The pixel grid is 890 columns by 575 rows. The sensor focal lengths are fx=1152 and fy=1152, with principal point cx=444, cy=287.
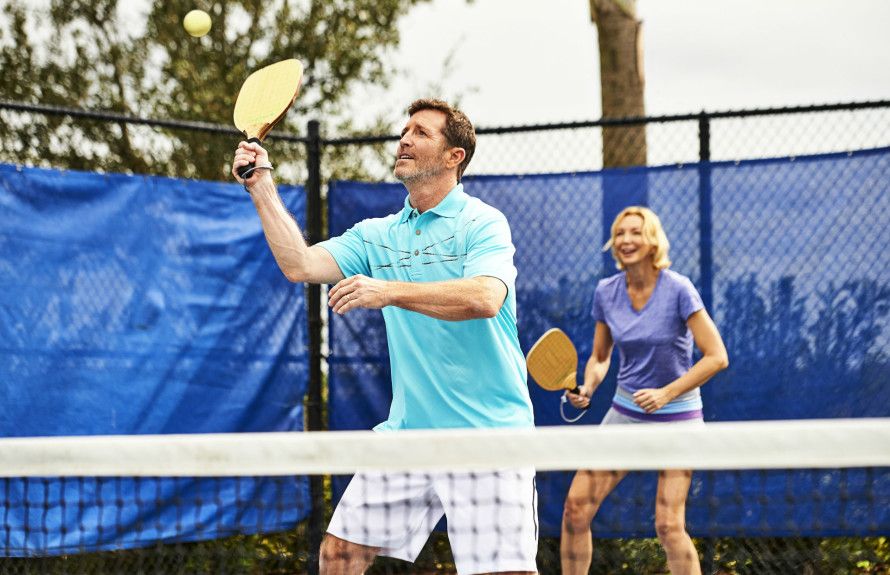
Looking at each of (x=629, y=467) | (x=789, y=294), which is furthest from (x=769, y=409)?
(x=629, y=467)

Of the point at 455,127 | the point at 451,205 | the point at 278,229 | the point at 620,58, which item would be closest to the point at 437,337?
the point at 451,205

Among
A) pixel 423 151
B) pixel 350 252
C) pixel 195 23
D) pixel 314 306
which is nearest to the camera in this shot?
pixel 423 151

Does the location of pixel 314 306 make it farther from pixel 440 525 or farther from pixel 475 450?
pixel 475 450

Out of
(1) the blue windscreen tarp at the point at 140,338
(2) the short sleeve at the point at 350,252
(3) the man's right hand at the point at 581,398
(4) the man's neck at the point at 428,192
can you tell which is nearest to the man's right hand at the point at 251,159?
(2) the short sleeve at the point at 350,252

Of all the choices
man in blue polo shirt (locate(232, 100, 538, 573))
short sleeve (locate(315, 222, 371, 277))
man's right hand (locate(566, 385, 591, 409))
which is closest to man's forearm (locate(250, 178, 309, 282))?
man in blue polo shirt (locate(232, 100, 538, 573))

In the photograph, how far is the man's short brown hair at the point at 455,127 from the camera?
10.9ft

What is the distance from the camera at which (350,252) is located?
3.40 meters

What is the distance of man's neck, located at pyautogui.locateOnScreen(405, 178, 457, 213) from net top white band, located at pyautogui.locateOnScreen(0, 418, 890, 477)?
96 cm

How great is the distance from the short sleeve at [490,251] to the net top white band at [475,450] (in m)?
0.57

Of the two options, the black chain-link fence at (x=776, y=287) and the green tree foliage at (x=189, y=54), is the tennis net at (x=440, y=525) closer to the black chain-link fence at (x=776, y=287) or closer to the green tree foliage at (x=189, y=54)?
the black chain-link fence at (x=776, y=287)

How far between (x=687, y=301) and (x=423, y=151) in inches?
67.0

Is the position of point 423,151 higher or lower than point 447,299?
higher

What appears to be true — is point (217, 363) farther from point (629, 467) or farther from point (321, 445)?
point (629, 467)

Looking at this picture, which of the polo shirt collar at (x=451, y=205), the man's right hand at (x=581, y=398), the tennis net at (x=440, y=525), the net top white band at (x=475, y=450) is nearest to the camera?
the net top white band at (x=475, y=450)
